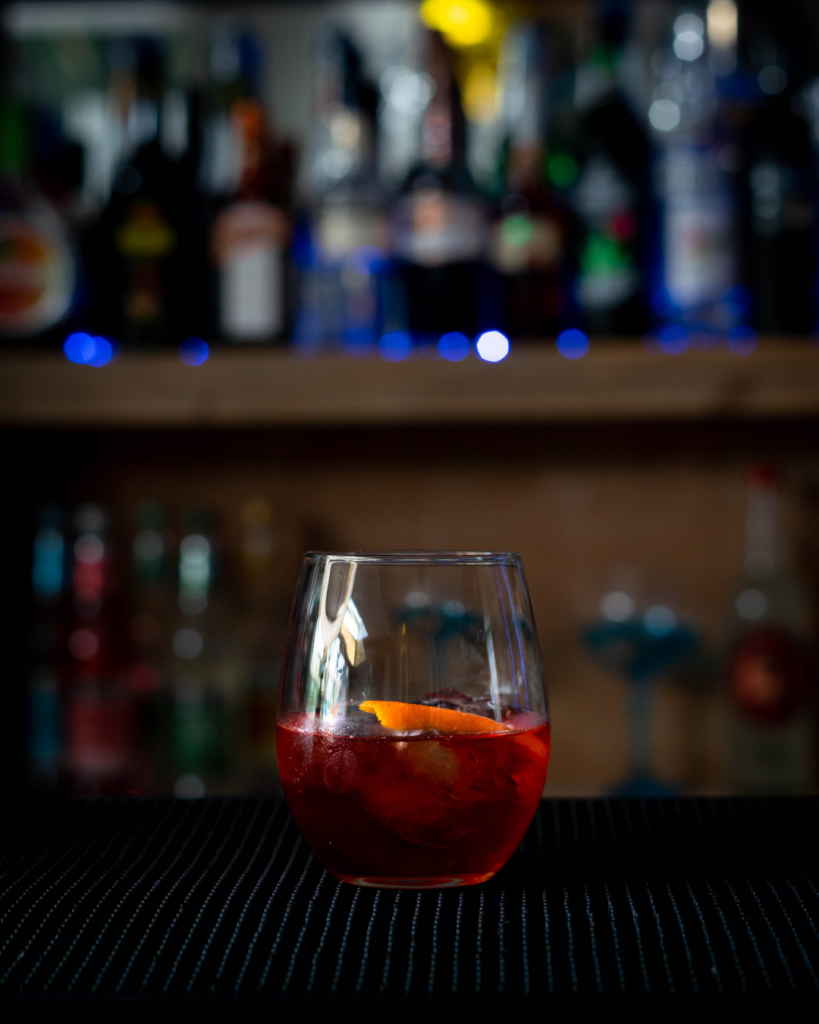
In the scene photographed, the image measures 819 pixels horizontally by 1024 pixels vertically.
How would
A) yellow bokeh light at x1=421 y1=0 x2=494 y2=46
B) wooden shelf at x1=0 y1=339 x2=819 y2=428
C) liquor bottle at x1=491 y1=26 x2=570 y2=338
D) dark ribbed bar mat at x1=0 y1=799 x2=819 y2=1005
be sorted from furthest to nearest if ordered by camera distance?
yellow bokeh light at x1=421 y1=0 x2=494 y2=46 < liquor bottle at x1=491 y1=26 x2=570 y2=338 < wooden shelf at x1=0 y1=339 x2=819 y2=428 < dark ribbed bar mat at x1=0 y1=799 x2=819 y2=1005

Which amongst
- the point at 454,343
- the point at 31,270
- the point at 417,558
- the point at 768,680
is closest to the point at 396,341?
the point at 454,343

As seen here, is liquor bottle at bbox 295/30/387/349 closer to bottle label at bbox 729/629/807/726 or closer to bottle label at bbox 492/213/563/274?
bottle label at bbox 492/213/563/274

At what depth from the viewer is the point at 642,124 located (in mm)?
1223

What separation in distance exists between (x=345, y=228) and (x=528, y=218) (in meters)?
0.20

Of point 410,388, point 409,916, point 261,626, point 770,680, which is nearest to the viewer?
point 409,916

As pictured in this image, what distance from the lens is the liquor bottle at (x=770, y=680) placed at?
115 centimetres

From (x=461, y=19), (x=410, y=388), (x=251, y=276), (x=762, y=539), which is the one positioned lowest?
(x=762, y=539)

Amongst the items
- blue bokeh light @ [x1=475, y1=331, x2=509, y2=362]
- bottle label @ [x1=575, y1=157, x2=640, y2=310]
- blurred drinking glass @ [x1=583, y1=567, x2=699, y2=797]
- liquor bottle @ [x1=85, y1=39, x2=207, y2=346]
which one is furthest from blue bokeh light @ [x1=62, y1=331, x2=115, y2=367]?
blurred drinking glass @ [x1=583, y1=567, x2=699, y2=797]

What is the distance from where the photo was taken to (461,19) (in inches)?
49.5

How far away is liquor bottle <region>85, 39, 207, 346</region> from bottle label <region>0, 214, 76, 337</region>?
0.05 meters

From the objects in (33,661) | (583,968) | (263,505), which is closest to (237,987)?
(583,968)

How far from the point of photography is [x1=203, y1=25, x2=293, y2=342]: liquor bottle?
1131mm

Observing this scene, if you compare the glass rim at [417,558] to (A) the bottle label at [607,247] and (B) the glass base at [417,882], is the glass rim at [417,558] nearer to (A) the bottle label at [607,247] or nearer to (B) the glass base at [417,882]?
(B) the glass base at [417,882]

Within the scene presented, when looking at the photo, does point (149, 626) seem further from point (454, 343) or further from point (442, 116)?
point (442, 116)
